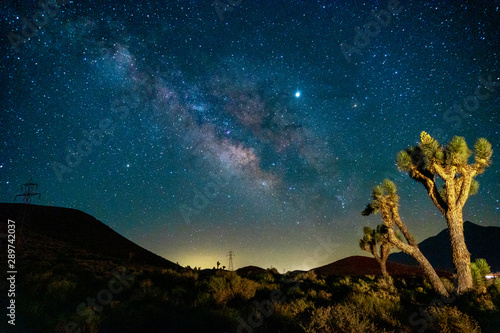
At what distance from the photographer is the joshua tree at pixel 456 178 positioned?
1001 cm

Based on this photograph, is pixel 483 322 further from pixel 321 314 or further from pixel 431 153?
pixel 431 153

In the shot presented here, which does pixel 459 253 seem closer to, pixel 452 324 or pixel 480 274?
pixel 480 274

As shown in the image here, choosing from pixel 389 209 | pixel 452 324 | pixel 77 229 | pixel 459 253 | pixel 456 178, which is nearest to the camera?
pixel 452 324

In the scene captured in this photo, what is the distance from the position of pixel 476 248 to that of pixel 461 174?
356ft

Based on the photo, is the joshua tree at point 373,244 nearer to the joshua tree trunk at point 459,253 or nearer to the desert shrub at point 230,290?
the joshua tree trunk at point 459,253

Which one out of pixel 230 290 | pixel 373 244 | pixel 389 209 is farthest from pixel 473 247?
pixel 230 290

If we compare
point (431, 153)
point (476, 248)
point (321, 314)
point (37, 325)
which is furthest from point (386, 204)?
point (476, 248)

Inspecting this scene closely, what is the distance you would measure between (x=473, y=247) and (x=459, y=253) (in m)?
110

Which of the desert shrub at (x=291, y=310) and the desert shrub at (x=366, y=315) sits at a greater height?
the desert shrub at (x=291, y=310)

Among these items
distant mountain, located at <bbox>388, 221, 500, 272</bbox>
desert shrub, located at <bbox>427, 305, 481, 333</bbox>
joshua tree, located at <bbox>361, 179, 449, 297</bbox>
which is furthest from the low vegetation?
distant mountain, located at <bbox>388, 221, 500, 272</bbox>

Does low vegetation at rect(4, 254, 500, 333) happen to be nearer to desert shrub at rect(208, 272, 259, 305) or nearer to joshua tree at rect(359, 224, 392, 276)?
desert shrub at rect(208, 272, 259, 305)

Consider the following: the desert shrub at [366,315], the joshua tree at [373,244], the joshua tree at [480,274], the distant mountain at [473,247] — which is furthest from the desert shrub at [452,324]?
the distant mountain at [473,247]

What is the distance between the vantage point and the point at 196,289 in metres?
9.73

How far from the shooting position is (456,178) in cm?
1128
